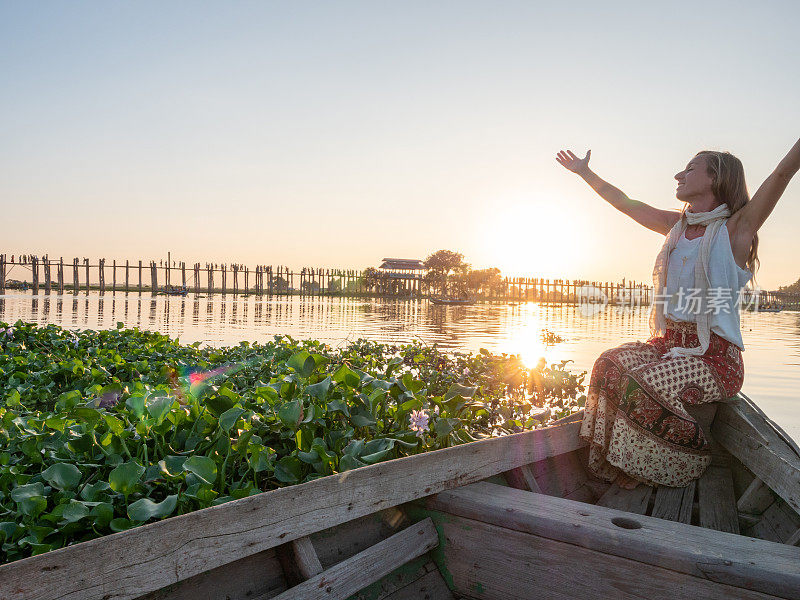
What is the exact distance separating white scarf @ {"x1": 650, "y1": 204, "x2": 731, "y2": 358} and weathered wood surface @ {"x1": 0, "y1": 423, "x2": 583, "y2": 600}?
4.78ft

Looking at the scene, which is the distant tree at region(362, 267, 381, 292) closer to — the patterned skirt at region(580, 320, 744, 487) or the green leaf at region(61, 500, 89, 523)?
the patterned skirt at region(580, 320, 744, 487)

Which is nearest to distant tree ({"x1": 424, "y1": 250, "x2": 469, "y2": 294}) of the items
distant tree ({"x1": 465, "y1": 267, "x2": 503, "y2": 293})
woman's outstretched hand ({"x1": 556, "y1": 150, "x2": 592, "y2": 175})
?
distant tree ({"x1": 465, "y1": 267, "x2": 503, "y2": 293})

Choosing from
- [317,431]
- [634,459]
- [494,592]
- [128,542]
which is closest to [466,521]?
[494,592]

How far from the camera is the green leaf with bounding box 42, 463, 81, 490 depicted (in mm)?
1473

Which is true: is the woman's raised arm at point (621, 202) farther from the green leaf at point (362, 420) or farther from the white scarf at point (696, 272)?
the green leaf at point (362, 420)

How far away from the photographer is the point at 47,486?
1573mm

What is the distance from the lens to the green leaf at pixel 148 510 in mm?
1252

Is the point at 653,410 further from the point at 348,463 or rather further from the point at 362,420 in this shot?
the point at 348,463

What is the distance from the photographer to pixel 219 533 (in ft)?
3.70

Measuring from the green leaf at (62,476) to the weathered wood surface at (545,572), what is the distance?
0.98m

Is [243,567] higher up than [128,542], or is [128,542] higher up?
[128,542]

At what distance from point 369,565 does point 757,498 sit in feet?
5.76

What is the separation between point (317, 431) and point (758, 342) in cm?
1744

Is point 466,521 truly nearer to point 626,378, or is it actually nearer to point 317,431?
point 317,431
